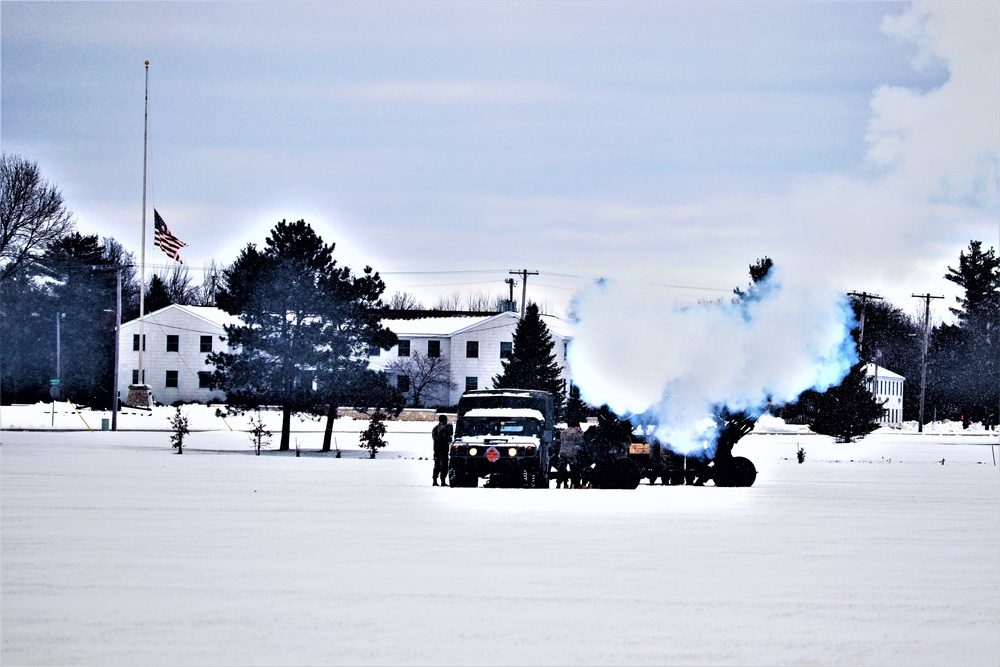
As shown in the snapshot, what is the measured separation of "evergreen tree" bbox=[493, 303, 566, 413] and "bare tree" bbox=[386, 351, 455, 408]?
68.6 feet

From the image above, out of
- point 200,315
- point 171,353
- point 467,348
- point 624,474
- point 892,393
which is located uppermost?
point 200,315

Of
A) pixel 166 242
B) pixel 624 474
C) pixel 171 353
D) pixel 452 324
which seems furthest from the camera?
pixel 452 324

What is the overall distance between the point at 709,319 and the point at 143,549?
23466 millimetres

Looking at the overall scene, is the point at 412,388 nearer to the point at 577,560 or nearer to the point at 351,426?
the point at 351,426

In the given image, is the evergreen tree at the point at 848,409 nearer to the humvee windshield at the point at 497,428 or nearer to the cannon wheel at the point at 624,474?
the cannon wheel at the point at 624,474

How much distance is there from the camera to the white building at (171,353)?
331 feet

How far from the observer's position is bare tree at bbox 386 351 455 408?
100250 mm

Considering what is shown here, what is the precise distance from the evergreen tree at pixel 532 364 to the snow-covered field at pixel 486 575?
4550cm

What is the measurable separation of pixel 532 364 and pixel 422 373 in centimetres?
2445

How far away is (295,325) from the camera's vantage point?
56.7 meters

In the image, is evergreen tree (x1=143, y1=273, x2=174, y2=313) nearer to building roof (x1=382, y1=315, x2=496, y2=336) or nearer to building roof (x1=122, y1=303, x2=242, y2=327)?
building roof (x1=122, y1=303, x2=242, y2=327)

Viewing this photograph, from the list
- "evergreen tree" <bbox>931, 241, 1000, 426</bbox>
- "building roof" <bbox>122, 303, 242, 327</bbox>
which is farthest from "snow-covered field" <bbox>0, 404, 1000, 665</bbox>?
"evergreen tree" <bbox>931, 241, 1000, 426</bbox>

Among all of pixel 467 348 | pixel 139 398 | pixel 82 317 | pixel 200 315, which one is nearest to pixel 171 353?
pixel 200 315

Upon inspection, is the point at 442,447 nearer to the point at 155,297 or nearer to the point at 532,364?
the point at 532,364
